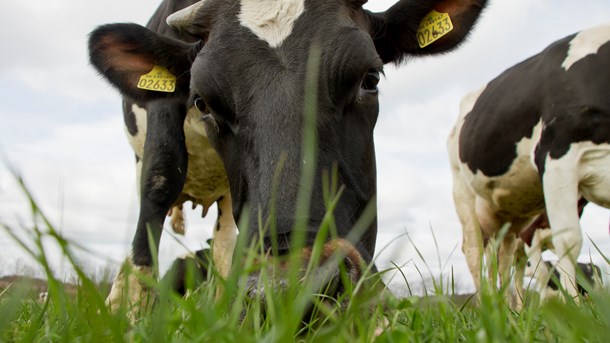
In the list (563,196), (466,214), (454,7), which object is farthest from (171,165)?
(466,214)

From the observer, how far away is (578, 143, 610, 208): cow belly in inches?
224

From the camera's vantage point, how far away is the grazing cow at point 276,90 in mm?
2445

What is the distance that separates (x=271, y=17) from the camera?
319 centimetres

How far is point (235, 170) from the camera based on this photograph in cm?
312

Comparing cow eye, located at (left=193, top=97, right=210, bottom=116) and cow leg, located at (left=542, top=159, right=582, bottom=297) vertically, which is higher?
cow eye, located at (left=193, top=97, right=210, bottom=116)

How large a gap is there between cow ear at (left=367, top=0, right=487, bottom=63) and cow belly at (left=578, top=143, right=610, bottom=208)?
230cm

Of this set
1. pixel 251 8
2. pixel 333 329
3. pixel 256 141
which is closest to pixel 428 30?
pixel 251 8

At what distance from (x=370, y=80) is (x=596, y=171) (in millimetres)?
3427

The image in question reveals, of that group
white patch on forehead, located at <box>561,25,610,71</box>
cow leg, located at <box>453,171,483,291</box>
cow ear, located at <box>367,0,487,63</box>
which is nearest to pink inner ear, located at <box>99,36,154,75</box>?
cow ear, located at <box>367,0,487,63</box>

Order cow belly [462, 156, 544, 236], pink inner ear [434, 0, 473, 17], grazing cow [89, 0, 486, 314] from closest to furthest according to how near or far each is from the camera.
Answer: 1. grazing cow [89, 0, 486, 314]
2. pink inner ear [434, 0, 473, 17]
3. cow belly [462, 156, 544, 236]

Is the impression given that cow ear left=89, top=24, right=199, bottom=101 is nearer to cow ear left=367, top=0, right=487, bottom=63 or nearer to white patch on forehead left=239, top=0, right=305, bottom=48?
white patch on forehead left=239, top=0, right=305, bottom=48

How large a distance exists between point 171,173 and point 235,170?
1237mm

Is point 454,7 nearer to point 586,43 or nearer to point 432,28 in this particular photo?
point 432,28

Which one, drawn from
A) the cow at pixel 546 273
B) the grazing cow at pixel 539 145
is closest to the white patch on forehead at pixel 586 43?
the grazing cow at pixel 539 145
